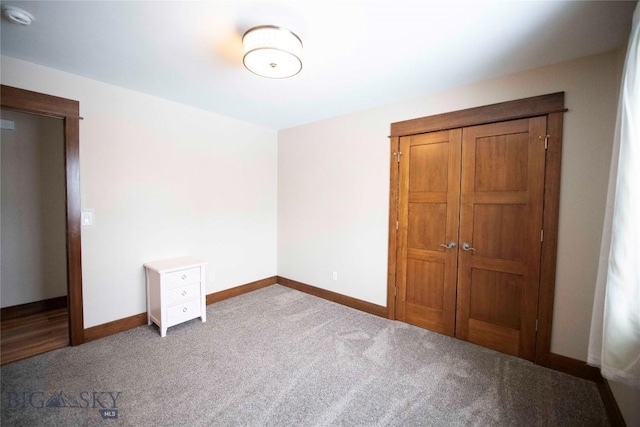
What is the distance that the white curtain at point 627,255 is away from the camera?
3.99 ft

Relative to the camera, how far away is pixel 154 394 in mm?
1832

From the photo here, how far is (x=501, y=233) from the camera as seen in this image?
2369 millimetres

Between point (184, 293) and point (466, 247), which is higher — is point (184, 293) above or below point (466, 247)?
below

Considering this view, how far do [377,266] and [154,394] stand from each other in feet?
7.83

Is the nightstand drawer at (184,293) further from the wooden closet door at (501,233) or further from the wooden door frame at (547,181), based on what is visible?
the wooden door frame at (547,181)

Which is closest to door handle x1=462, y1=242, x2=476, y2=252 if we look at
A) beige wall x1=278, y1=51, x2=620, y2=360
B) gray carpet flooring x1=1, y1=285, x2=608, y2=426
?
beige wall x1=278, y1=51, x2=620, y2=360

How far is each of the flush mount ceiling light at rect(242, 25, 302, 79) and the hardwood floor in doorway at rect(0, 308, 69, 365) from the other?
3050mm

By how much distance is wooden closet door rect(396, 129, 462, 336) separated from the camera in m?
2.62

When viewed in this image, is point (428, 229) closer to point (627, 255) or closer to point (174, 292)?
point (627, 255)

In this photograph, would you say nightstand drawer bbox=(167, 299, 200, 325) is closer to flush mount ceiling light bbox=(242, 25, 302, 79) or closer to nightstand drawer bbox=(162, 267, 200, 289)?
nightstand drawer bbox=(162, 267, 200, 289)

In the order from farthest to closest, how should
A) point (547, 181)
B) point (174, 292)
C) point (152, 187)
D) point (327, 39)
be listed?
1. point (152, 187)
2. point (174, 292)
3. point (547, 181)
4. point (327, 39)

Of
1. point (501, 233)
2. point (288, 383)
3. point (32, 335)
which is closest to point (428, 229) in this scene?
point (501, 233)

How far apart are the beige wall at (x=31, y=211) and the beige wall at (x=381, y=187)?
2.90m

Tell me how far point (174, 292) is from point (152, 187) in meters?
1.19
